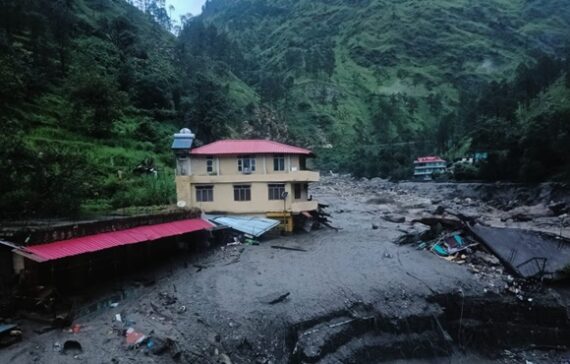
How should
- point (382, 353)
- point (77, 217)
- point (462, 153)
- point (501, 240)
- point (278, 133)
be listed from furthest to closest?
point (278, 133)
point (462, 153)
point (501, 240)
point (77, 217)
point (382, 353)

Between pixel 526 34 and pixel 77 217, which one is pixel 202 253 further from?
pixel 526 34

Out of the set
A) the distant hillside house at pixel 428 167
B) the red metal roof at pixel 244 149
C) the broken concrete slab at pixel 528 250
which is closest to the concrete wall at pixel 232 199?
the red metal roof at pixel 244 149

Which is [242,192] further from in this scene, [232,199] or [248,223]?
[248,223]

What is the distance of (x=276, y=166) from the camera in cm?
3425

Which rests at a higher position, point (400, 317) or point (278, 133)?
point (278, 133)

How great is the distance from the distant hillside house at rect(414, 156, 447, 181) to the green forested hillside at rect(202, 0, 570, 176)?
666 centimetres

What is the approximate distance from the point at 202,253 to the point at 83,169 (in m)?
9.74

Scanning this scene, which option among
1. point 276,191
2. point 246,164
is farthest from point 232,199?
point 276,191

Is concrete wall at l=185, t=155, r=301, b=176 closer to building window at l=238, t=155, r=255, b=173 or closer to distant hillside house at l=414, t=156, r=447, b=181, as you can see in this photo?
building window at l=238, t=155, r=255, b=173

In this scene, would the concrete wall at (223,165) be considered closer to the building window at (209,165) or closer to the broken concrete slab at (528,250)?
the building window at (209,165)

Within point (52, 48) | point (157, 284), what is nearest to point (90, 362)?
point (157, 284)

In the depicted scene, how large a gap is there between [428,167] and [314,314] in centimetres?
8009

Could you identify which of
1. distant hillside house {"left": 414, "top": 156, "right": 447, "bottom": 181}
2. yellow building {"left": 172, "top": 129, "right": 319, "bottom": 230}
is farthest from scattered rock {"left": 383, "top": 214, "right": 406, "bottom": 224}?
distant hillside house {"left": 414, "top": 156, "right": 447, "bottom": 181}

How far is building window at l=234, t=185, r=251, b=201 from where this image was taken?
3362 cm
